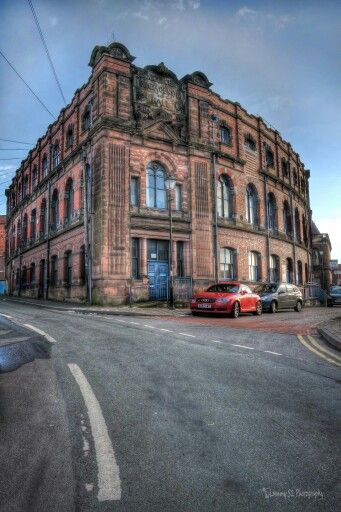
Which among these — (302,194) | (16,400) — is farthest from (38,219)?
(16,400)

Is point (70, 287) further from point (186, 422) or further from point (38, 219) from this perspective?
point (186, 422)

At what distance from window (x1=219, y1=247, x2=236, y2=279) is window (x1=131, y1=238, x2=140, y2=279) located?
21.5ft

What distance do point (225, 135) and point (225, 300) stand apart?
1672cm

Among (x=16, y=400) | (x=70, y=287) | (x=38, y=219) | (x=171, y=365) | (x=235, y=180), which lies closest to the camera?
(x=16, y=400)

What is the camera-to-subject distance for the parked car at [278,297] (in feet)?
65.1

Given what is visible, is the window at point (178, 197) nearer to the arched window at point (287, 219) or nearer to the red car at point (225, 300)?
the red car at point (225, 300)

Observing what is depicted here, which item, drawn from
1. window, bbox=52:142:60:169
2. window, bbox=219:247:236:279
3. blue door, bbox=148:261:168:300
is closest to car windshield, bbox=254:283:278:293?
window, bbox=219:247:236:279

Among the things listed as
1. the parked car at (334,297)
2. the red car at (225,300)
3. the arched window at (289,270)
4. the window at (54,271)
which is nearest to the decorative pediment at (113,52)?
the window at (54,271)

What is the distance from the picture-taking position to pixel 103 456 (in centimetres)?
281

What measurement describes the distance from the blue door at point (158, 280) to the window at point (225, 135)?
37.1 feet

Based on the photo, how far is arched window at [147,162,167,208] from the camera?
22938mm

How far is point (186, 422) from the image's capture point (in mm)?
3533

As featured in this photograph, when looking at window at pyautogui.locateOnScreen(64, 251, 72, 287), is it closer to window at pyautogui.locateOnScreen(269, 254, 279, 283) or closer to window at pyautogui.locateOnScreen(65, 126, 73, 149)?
window at pyautogui.locateOnScreen(65, 126, 73, 149)

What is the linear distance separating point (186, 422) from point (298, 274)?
34842 millimetres
